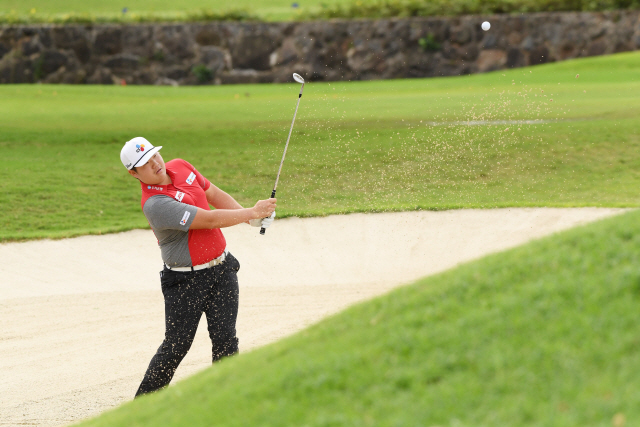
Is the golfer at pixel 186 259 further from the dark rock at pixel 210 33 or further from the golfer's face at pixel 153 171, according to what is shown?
the dark rock at pixel 210 33

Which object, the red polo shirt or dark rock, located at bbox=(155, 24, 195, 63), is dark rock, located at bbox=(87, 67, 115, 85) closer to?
dark rock, located at bbox=(155, 24, 195, 63)

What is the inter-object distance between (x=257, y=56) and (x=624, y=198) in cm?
1592

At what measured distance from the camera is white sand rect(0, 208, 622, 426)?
6551mm

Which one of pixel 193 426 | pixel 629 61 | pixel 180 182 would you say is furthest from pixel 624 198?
pixel 629 61

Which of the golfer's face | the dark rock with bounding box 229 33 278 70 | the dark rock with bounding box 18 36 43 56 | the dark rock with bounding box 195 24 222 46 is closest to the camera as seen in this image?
the golfer's face

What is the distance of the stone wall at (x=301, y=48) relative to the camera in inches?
911

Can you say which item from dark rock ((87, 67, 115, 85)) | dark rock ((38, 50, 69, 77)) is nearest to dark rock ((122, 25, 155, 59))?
dark rock ((87, 67, 115, 85))

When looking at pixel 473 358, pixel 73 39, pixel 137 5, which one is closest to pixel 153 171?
pixel 473 358

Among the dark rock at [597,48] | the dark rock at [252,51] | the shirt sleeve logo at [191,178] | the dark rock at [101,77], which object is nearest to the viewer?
the shirt sleeve logo at [191,178]

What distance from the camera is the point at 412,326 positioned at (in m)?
3.27

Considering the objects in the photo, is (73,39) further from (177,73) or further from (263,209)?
(263,209)

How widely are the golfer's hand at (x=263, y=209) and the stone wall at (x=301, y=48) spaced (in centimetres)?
1926

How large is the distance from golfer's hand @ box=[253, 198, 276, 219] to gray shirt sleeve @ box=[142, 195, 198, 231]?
1.60ft

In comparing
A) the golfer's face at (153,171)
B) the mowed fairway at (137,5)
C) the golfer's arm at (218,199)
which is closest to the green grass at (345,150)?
the golfer's arm at (218,199)
